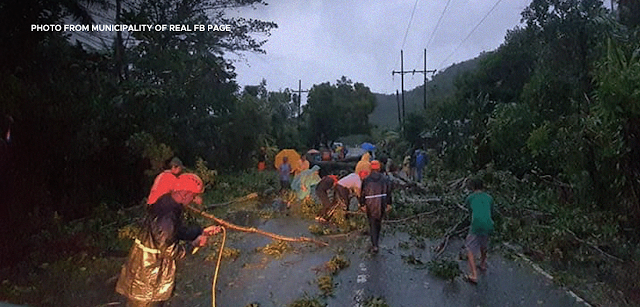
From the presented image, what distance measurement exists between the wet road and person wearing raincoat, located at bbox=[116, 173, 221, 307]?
2.58m

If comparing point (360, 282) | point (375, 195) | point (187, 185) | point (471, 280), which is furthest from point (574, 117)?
point (187, 185)

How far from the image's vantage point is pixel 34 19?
540 inches

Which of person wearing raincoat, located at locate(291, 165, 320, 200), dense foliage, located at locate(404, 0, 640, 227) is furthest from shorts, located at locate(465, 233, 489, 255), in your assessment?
person wearing raincoat, located at locate(291, 165, 320, 200)

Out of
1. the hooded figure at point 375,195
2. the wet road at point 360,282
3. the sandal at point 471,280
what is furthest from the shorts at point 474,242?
the hooded figure at point 375,195

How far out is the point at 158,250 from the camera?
222 inches

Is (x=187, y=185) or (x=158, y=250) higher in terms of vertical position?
(x=187, y=185)

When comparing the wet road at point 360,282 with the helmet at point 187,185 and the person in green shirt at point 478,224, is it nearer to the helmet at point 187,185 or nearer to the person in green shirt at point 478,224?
the person in green shirt at point 478,224

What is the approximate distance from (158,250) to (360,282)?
4477 millimetres

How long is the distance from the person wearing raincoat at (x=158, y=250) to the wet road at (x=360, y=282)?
2579 mm

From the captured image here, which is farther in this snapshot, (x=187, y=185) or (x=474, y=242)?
(x=474, y=242)

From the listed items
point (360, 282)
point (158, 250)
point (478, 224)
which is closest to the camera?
point (158, 250)

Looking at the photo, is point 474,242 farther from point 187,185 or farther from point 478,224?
point 187,185

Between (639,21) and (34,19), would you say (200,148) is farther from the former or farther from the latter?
(639,21)

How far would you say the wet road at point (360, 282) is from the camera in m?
8.34
